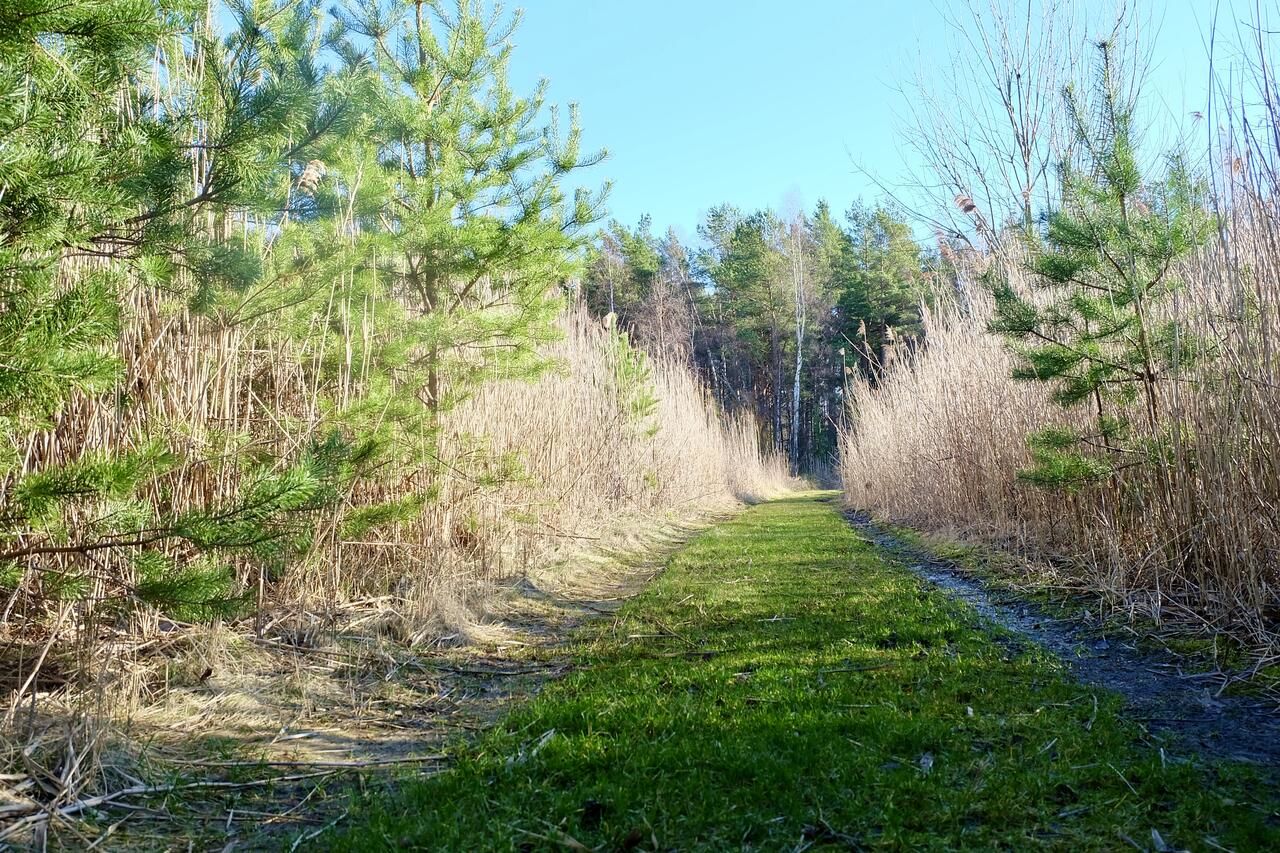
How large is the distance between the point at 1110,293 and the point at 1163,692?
2477 mm

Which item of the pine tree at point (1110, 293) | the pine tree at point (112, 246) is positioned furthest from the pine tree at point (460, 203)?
the pine tree at point (1110, 293)

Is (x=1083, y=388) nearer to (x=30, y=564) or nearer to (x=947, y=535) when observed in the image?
(x=947, y=535)

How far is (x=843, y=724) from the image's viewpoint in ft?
8.00

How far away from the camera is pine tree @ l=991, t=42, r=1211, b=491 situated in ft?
13.5

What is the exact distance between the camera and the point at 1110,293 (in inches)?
167

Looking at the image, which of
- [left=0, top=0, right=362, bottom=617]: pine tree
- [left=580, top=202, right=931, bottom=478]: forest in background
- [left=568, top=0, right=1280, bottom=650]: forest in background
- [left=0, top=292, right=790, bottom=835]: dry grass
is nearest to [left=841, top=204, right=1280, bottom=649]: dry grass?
[left=568, top=0, right=1280, bottom=650]: forest in background

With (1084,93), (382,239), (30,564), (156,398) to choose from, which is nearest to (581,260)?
(382,239)

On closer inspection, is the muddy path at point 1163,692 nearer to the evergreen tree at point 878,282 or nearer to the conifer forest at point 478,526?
the conifer forest at point 478,526

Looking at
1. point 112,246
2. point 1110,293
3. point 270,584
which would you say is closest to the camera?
point 112,246

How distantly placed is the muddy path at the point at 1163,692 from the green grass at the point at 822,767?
A: 0.12 metres

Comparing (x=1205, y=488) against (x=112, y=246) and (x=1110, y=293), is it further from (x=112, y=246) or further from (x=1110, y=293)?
(x=112, y=246)

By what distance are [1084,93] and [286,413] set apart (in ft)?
17.9

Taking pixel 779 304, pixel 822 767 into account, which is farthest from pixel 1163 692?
pixel 779 304

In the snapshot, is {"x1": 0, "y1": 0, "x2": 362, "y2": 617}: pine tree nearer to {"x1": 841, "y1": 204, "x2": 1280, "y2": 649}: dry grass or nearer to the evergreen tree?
{"x1": 841, "y1": 204, "x2": 1280, "y2": 649}: dry grass
